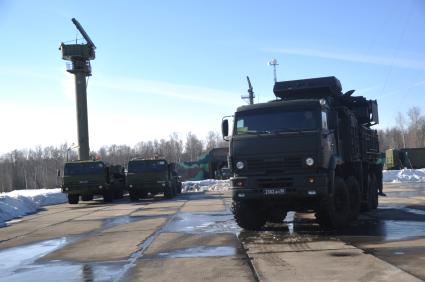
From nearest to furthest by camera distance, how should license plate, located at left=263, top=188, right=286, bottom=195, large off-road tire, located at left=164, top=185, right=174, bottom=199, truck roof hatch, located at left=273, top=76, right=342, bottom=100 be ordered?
license plate, located at left=263, top=188, right=286, bottom=195
truck roof hatch, located at left=273, top=76, right=342, bottom=100
large off-road tire, located at left=164, top=185, right=174, bottom=199

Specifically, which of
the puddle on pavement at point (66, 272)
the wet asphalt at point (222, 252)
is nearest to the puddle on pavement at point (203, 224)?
the wet asphalt at point (222, 252)

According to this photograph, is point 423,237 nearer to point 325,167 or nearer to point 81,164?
point 325,167

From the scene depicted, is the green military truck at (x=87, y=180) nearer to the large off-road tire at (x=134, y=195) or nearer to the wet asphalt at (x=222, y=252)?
the large off-road tire at (x=134, y=195)

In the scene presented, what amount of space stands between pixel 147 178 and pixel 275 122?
20.5 m

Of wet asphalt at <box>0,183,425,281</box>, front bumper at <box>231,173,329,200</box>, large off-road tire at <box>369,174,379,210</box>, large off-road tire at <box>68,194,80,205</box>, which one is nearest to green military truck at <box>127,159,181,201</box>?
large off-road tire at <box>68,194,80,205</box>

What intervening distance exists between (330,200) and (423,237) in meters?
2.05

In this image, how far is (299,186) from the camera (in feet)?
36.9

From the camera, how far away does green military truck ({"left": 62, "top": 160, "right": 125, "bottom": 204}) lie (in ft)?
100

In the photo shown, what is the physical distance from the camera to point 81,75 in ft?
184

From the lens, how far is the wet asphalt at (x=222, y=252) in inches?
302

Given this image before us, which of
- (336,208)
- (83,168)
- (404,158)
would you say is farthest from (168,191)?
(404,158)

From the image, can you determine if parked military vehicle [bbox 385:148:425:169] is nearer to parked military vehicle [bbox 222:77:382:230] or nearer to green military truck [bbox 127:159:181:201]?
green military truck [bbox 127:159:181:201]

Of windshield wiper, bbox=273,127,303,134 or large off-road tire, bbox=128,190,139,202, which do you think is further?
large off-road tire, bbox=128,190,139,202

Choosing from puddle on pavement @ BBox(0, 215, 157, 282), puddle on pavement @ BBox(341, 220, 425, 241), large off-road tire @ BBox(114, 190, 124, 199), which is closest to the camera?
puddle on pavement @ BBox(0, 215, 157, 282)
